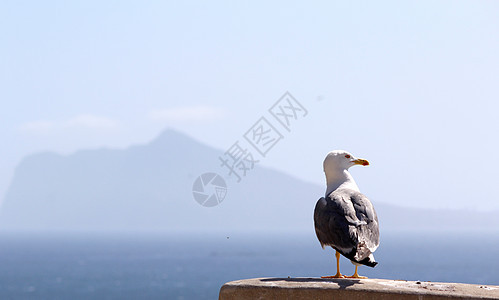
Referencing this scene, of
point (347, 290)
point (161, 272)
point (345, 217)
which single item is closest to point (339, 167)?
point (345, 217)

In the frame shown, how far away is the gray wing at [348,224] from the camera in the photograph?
27.3 ft

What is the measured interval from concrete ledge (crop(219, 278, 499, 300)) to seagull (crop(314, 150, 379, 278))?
1.25 ft

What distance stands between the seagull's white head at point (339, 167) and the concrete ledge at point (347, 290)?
1463 mm

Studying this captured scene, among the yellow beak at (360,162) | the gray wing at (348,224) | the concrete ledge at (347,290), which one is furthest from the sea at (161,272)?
the concrete ledge at (347,290)

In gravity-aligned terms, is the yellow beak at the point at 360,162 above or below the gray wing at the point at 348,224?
above

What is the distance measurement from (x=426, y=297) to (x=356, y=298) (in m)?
0.72

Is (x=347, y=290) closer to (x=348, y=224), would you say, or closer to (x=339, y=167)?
(x=348, y=224)

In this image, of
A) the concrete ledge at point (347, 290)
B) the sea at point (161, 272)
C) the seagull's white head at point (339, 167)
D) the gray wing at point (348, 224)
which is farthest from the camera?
the sea at point (161, 272)

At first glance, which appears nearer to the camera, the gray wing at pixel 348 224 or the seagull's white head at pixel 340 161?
the gray wing at pixel 348 224

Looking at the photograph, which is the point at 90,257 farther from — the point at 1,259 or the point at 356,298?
the point at 356,298

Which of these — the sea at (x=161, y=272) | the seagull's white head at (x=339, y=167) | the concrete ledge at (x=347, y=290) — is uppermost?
the sea at (x=161, y=272)

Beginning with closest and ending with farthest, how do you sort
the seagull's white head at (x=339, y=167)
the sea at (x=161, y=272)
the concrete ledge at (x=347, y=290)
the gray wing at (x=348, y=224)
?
1. the concrete ledge at (x=347, y=290)
2. the gray wing at (x=348, y=224)
3. the seagull's white head at (x=339, y=167)
4. the sea at (x=161, y=272)

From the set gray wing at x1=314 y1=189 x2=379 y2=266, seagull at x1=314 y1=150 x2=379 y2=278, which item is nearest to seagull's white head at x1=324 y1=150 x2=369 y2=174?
seagull at x1=314 y1=150 x2=379 y2=278

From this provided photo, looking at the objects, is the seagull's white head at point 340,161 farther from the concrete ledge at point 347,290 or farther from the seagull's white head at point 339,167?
the concrete ledge at point 347,290
